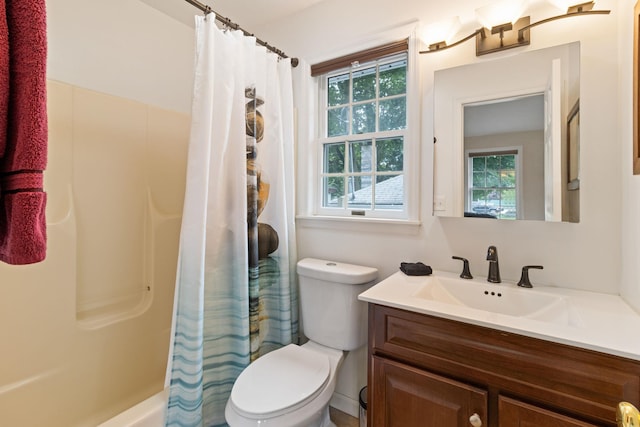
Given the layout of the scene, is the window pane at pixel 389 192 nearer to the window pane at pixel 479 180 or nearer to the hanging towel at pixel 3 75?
the window pane at pixel 479 180

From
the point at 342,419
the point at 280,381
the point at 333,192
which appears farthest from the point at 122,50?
the point at 342,419

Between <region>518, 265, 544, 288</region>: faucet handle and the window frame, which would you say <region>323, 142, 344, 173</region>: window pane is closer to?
the window frame

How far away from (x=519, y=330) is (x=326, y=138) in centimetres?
149

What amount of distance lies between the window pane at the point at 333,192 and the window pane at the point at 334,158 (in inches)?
2.1

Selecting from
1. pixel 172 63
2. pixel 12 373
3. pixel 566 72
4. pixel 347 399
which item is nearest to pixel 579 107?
pixel 566 72

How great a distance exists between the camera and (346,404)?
1.78 metres

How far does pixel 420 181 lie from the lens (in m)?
1.60

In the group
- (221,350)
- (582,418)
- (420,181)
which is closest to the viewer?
(582,418)

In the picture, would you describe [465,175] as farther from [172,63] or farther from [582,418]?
[172,63]

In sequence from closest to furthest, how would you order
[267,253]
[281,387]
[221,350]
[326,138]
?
[281,387] → [221,350] → [267,253] → [326,138]

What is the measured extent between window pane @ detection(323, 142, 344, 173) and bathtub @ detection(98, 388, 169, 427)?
146cm

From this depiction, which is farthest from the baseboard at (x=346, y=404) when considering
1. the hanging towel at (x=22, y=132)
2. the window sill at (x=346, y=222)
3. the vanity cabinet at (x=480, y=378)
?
the hanging towel at (x=22, y=132)

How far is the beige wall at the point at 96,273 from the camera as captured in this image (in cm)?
133

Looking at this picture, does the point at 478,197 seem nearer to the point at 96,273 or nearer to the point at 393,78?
the point at 393,78
